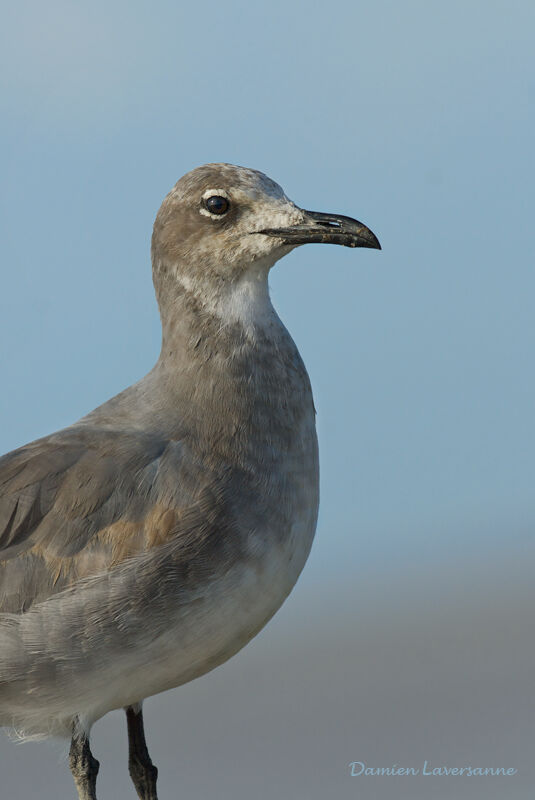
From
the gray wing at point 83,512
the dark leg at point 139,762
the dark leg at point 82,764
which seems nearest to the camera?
the gray wing at point 83,512

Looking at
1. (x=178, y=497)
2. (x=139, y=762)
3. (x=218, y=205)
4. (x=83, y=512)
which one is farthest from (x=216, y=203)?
(x=139, y=762)

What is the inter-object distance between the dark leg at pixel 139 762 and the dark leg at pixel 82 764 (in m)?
0.57

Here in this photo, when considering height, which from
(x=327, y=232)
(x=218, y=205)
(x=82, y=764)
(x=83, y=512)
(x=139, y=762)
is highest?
(x=218, y=205)

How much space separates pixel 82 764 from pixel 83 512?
1.23 metres

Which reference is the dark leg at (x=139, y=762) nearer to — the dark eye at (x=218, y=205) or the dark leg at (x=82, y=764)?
the dark leg at (x=82, y=764)

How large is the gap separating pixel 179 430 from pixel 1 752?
8.99 m

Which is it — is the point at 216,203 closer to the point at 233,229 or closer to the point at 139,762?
the point at 233,229

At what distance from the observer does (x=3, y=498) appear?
18.5ft

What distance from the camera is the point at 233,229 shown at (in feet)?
18.9

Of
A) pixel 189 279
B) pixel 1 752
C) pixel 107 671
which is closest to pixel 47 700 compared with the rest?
pixel 107 671

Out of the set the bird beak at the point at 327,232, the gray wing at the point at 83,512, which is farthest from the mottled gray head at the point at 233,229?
the gray wing at the point at 83,512

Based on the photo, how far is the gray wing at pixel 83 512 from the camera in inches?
213

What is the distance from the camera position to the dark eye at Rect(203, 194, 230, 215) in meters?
5.80

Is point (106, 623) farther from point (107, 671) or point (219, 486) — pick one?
point (219, 486)
